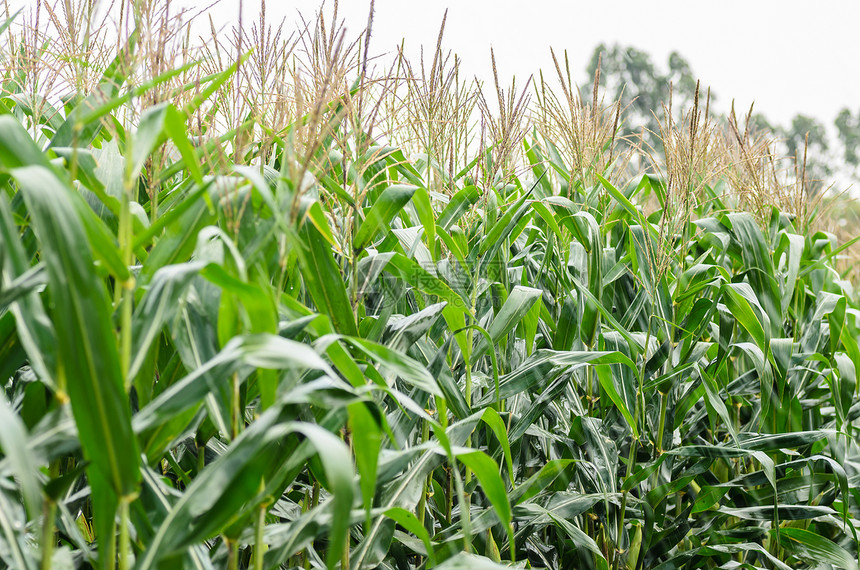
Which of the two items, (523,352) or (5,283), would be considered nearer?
(5,283)

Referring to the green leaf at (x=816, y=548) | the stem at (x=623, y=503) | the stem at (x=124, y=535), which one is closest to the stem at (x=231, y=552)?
the stem at (x=124, y=535)

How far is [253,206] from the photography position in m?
0.90

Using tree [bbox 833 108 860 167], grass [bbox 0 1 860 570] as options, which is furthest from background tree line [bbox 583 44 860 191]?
grass [bbox 0 1 860 570]

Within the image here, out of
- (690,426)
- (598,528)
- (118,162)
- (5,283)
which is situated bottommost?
(598,528)

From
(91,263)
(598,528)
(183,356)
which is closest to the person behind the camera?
(91,263)

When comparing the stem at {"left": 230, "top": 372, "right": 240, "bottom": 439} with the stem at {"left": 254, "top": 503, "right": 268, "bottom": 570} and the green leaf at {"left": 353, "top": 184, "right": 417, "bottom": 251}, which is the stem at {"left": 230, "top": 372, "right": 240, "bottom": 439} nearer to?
the stem at {"left": 254, "top": 503, "right": 268, "bottom": 570}

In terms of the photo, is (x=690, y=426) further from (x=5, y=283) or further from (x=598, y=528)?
(x=5, y=283)

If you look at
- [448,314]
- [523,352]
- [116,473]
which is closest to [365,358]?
[448,314]

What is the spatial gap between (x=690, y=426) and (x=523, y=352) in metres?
0.61

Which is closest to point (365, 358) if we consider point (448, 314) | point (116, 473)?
point (448, 314)

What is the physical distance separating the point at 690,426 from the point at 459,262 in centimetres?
103

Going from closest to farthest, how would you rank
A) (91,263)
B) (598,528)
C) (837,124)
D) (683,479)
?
(91,263), (683,479), (598,528), (837,124)

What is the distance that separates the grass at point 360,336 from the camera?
2.34 ft

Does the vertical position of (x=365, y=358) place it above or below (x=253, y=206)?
below
